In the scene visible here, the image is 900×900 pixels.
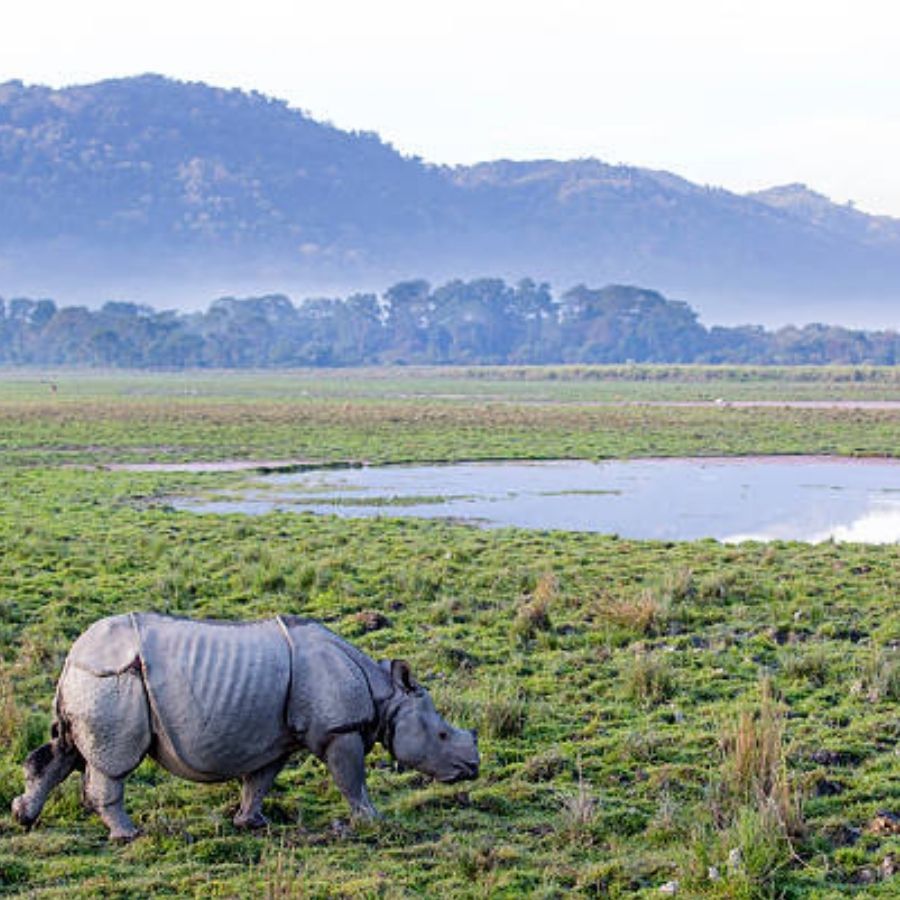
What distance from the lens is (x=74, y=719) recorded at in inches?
321

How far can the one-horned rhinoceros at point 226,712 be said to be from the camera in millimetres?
8125

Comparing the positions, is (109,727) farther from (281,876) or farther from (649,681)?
(649,681)

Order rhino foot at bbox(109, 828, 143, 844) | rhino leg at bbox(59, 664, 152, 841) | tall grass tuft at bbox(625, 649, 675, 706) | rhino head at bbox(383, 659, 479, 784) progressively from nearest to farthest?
rhino leg at bbox(59, 664, 152, 841), rhino foot at bbox(109, 828, 143, 844), rhino head at bbox(383, 659, 479, 784), tall grass tuft at bbox(625, 649, 675, 706)

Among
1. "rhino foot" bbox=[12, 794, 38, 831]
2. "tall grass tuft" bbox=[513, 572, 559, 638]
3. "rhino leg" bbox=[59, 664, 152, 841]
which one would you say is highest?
"rhino leg" bbox=[59, 664, 152, 841]

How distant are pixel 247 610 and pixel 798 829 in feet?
26.4

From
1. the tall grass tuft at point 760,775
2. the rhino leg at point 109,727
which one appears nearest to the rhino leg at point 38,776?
the rhino leg at point 109,727

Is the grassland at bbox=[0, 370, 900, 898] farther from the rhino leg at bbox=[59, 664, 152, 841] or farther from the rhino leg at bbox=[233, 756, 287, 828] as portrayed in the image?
the rhino leg at bbox=[59, 664, 152, 841]

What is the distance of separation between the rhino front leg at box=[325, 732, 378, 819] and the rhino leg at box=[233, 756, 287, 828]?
36 centimetres

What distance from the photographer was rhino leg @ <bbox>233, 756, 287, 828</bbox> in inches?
334

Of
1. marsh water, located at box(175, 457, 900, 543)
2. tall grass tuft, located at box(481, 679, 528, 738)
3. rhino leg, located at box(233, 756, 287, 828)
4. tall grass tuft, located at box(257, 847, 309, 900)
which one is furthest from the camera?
marsh water, located at box(175, 457, 900, 543)

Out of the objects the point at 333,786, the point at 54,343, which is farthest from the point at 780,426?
the point at 54,343

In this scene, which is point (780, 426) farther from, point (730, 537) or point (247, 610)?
point (247, 610)

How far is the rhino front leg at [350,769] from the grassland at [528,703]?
159 mm

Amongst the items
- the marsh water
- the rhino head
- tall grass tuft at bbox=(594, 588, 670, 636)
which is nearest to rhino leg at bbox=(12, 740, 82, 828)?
the rhino head
